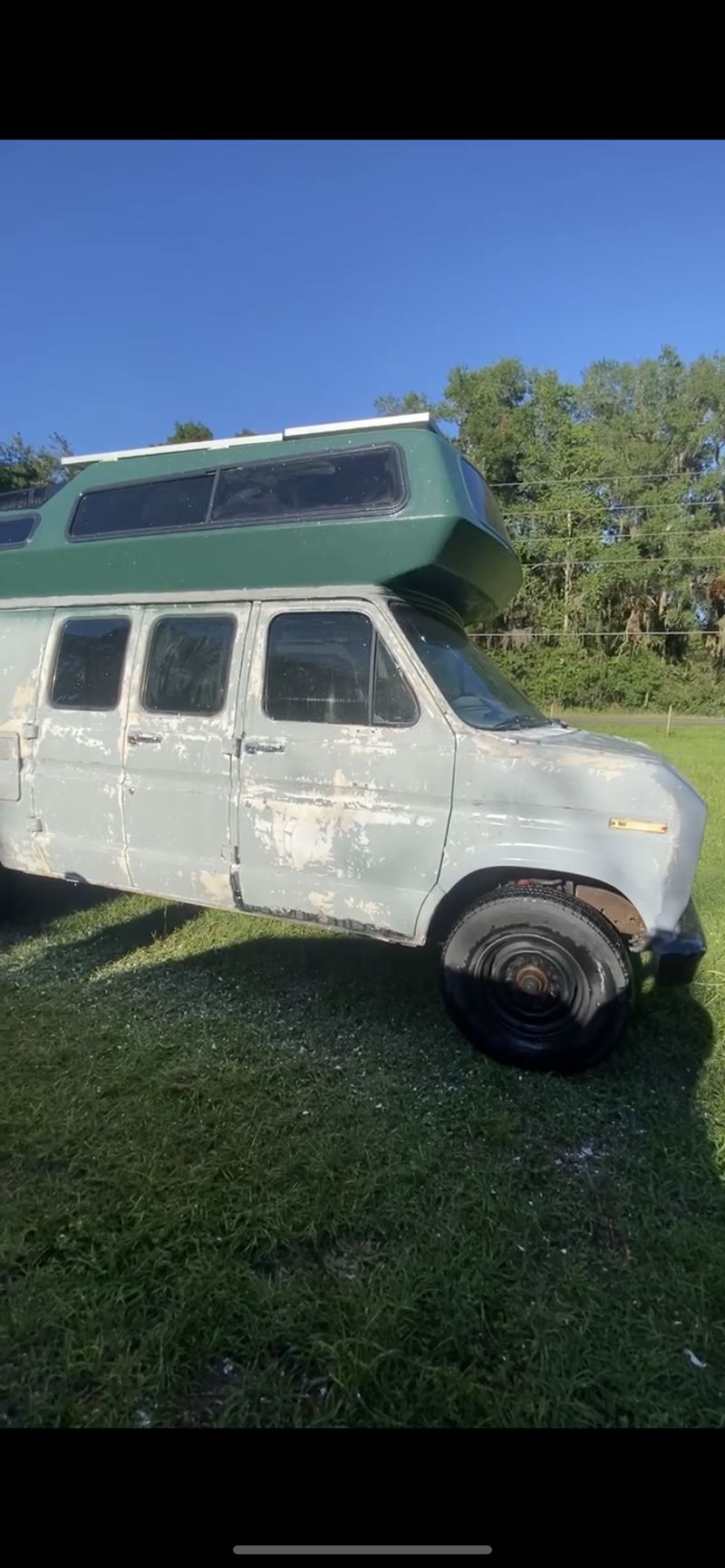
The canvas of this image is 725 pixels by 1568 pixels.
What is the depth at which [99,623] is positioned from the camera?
4238 mm

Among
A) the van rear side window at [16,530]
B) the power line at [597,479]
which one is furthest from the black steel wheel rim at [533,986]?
the power line at [597,479]

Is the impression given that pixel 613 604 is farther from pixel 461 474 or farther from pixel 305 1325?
pixel 305 1325

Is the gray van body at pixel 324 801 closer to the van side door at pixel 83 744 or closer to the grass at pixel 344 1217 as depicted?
the van side door at pixel 83 744

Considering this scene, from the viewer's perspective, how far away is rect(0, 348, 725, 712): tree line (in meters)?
34.0

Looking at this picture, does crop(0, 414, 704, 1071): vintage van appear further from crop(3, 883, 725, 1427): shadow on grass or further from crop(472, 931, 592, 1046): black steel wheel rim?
crop(3, 883, 725, 1427): shadow on grass

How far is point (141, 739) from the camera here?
4004 millimetres

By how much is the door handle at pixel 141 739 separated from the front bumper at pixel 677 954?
2.71 m

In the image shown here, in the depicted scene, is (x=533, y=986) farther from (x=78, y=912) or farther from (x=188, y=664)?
(x=78, y=912)

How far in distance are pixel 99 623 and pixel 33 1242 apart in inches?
124

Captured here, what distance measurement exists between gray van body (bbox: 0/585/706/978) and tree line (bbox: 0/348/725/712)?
101 feet

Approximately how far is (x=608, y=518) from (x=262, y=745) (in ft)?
120

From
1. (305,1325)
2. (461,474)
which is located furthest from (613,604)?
(305,1325)

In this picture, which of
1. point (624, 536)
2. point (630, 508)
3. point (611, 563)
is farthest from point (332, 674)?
point (630, 508)
